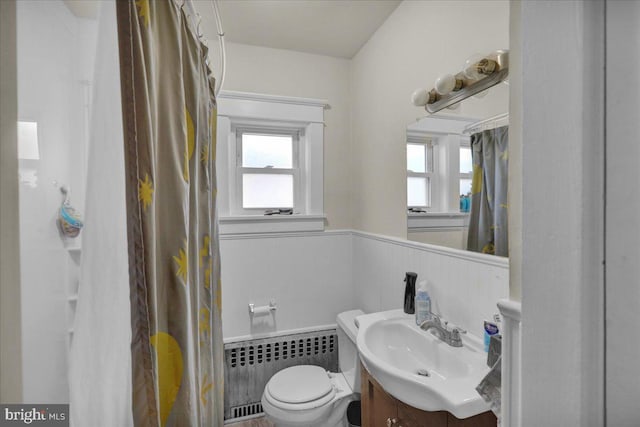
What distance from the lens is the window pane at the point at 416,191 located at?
1.43 m

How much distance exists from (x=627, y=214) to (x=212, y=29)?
214 cm

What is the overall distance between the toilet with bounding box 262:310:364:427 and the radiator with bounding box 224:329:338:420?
206 mm

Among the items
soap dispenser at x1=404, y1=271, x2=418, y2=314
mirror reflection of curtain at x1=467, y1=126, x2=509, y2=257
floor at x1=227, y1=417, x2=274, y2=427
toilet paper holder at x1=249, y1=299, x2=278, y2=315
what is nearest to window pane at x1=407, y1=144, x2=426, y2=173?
mirror reflection of curtain at x1=467, y1=126, x2=509, y2=257

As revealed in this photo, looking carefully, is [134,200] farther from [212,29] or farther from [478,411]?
[212,29]

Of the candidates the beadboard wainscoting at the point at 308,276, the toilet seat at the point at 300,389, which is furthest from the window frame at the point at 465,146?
the toilet seat at the point at 300,389

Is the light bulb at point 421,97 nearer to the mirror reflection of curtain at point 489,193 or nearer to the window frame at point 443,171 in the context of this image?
the window frame at point 443,171

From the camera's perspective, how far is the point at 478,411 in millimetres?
767

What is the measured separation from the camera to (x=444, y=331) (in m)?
1.15

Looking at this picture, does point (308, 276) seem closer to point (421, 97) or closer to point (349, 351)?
point (349, 351)

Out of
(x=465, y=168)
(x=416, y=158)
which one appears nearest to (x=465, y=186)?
(x=465, y=168)

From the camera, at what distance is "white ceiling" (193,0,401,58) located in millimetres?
1589

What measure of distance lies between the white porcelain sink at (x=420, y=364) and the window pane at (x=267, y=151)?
128 cm

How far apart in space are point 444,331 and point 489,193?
0.57 meters

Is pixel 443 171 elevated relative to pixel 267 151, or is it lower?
lower
